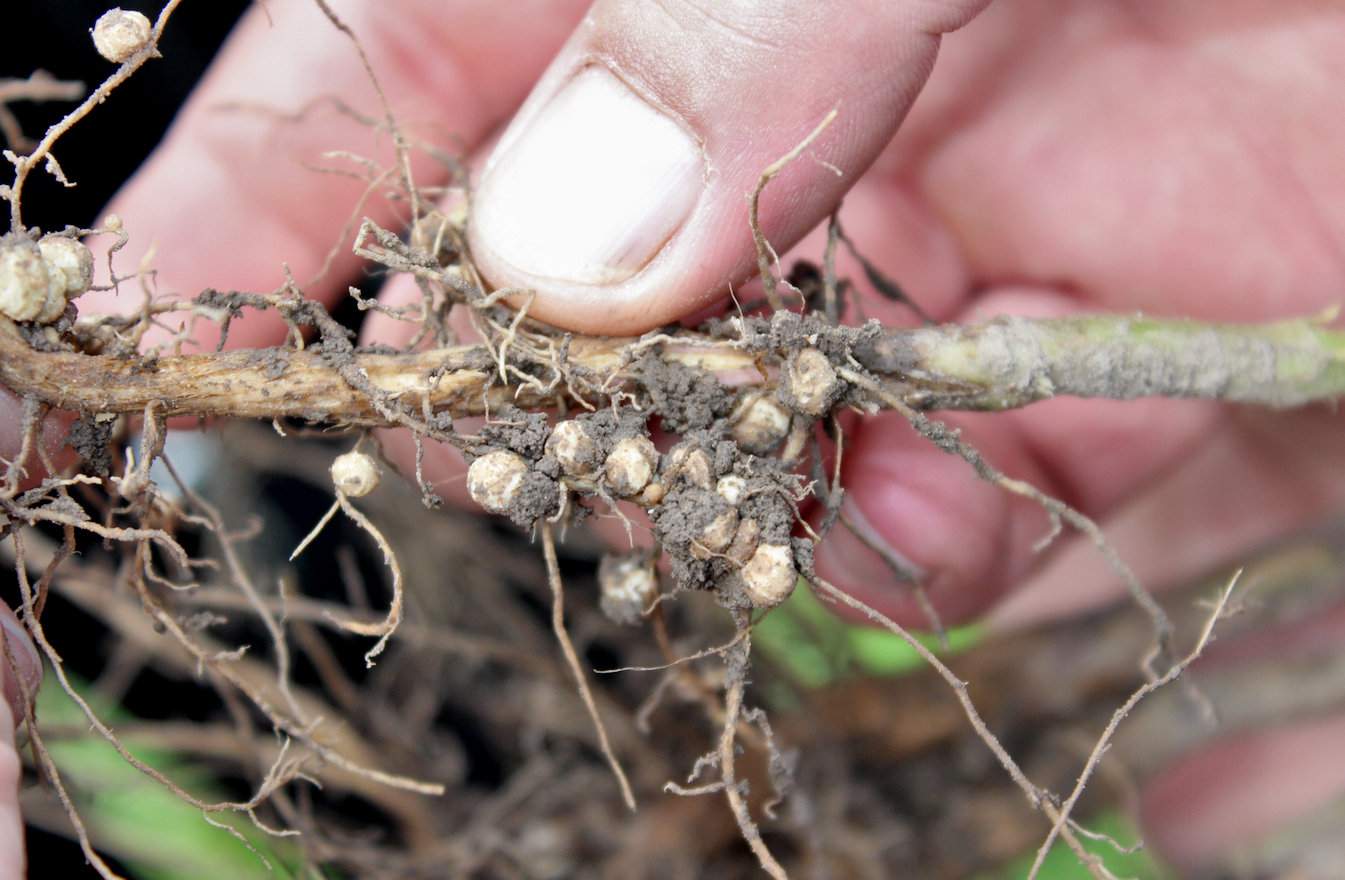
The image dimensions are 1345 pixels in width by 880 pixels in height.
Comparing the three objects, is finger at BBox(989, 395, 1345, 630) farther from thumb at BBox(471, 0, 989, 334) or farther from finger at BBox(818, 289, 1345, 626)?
thumb at BBox(471, 0, 989, 334)

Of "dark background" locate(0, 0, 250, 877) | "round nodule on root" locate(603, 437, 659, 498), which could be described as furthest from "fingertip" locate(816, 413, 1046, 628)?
"dark background" locate(0, 0, 250, 877)

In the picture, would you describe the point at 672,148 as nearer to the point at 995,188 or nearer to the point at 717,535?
the point at 717,535

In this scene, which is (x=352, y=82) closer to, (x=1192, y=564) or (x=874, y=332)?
(x=874, y=332)

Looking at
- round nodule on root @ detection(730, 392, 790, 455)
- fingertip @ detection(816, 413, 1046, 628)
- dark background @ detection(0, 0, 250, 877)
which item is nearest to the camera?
round nodule on root @ detection(730, 392, 790, 455)

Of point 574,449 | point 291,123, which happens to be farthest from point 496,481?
point 291,123

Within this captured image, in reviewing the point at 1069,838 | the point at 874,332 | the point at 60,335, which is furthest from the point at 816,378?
the point at 60,335

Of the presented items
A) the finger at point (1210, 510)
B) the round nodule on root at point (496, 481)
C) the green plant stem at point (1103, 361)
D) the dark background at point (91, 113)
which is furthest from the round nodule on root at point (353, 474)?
the finger at point (1210, 510)

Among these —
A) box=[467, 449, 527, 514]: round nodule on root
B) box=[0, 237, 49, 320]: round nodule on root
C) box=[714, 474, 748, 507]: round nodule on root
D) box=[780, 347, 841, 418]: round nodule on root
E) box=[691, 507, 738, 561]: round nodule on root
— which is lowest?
box=[0, 237, 49, 320]: round nodule on root
